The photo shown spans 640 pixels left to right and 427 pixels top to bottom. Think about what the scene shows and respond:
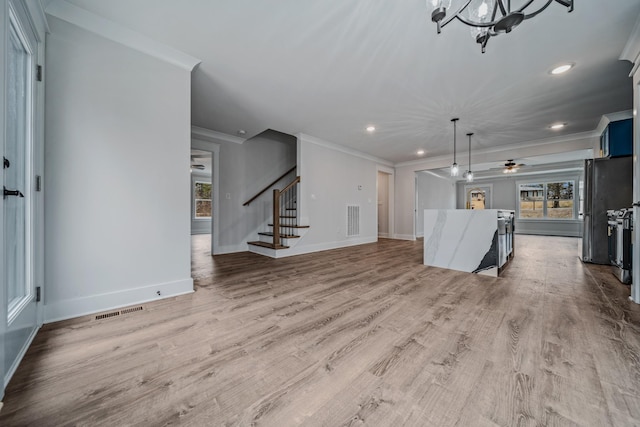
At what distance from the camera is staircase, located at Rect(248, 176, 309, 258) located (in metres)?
4.70

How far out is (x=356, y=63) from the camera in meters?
2.61

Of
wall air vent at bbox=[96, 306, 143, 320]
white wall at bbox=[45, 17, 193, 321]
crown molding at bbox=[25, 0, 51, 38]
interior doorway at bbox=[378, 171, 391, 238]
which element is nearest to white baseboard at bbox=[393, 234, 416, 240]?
interior doorway at bbox=[378, 171, 391, 238]

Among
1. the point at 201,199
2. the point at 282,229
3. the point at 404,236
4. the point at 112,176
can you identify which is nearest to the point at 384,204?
the point at 404,236

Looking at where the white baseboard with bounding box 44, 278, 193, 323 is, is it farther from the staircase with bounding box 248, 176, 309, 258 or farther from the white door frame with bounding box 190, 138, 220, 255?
the white door frame with bounding box 190, 138, 220, 255

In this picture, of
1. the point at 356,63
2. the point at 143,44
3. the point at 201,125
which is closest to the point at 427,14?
the point at 356,63

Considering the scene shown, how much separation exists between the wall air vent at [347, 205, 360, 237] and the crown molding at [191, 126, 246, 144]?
2991mm

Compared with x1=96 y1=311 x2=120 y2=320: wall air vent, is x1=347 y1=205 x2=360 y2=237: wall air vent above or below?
above

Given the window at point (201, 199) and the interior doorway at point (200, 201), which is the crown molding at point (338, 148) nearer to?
the interior doorway at point (200, 201)

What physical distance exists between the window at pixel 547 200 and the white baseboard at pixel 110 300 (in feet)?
38.4

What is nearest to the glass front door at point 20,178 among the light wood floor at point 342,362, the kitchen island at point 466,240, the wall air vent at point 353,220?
the light wood floor at point 342,362

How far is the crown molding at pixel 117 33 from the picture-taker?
1.94m

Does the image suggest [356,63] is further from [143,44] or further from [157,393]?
[157,393]

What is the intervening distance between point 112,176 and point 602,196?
6601mm

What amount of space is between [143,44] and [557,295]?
474 centimetres
